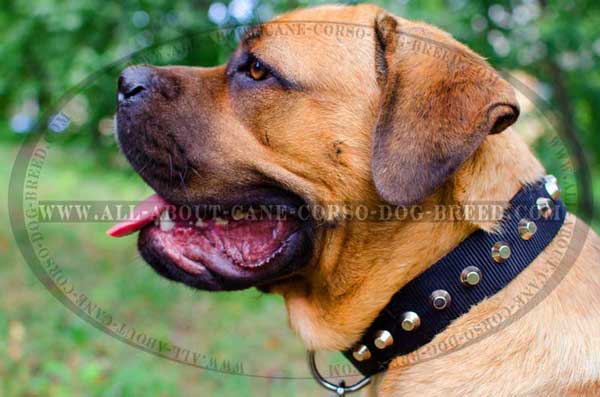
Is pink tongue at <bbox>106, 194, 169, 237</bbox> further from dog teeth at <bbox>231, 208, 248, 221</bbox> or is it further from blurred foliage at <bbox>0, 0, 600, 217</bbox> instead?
blurred foliage at <bbox>0, 0, 600, 217</bbox>

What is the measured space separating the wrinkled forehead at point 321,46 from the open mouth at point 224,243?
1.80ft

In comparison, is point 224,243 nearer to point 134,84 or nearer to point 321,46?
point 134,84

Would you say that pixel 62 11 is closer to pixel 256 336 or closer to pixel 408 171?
pixel 256 336

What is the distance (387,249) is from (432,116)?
55 centimetres

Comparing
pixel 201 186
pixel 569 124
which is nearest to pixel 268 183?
pixel 201 186

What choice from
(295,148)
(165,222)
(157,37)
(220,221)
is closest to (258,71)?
(295,148)

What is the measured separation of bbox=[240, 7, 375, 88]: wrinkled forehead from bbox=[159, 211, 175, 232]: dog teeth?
0.82 meters

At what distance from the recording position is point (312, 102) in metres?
2.61

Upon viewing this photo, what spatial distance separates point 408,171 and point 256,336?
3.73 m

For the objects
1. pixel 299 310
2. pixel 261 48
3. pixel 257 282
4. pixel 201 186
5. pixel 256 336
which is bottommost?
pixel 256 336

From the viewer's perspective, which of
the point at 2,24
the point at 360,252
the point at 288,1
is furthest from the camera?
the point at 2,24

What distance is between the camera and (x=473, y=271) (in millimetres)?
2219

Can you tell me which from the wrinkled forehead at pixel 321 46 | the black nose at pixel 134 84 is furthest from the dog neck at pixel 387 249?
the black nose at pixel 134 84

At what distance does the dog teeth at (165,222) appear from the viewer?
2.85 metres
